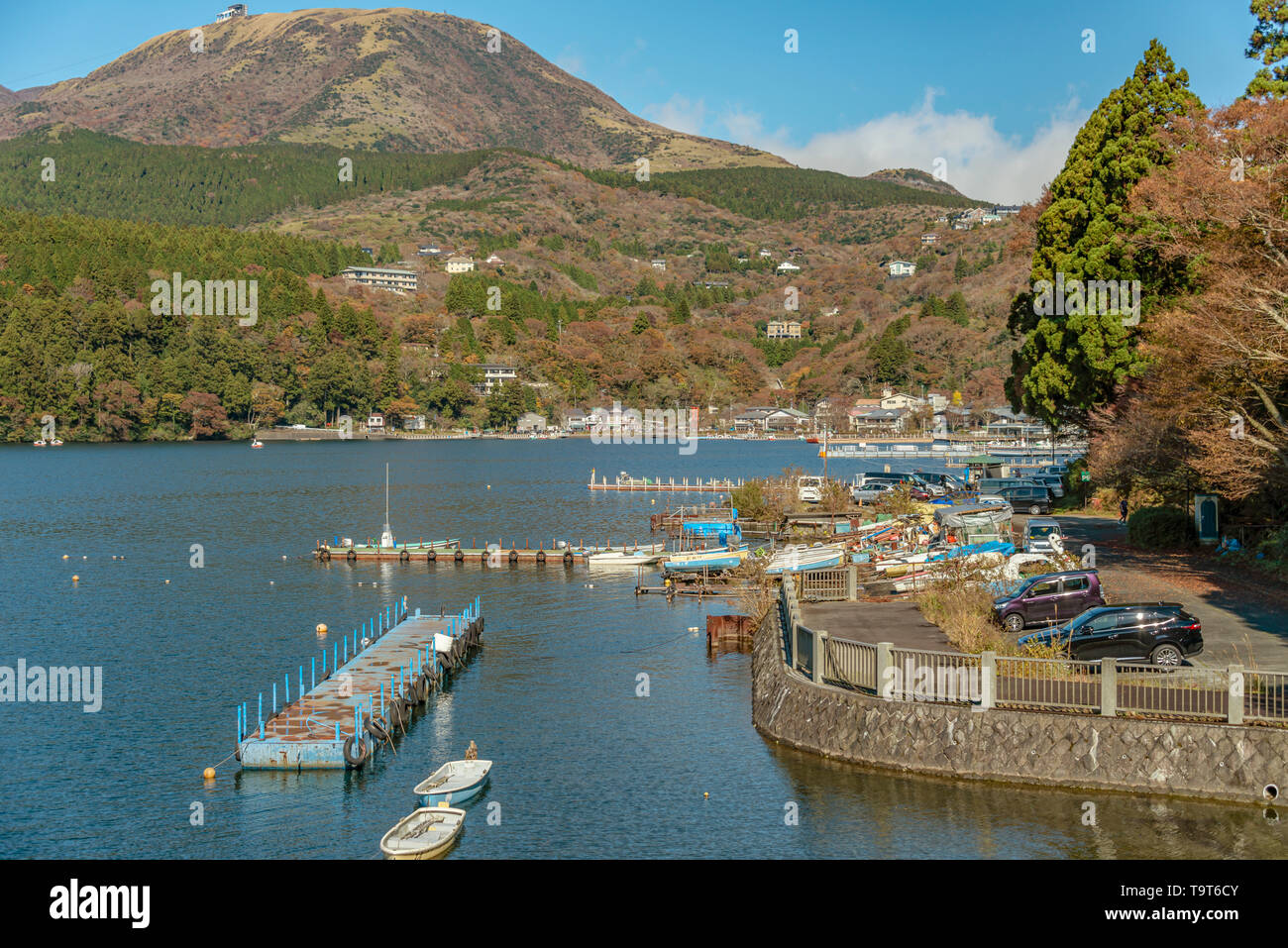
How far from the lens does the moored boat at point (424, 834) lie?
24234 mm

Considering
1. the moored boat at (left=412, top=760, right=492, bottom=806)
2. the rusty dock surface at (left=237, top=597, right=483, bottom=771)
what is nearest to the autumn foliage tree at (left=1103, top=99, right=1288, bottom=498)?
the moored boat at (left=412, top=760, right=492, bottom=806)

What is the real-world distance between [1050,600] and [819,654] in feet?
31.0

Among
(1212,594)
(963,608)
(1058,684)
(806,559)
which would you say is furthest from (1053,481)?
(1058,684)

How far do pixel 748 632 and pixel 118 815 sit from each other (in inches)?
974

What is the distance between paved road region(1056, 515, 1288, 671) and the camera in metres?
29.6

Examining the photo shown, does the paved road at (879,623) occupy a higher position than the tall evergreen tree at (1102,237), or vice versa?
the tall evergreen tree at (1102,237)

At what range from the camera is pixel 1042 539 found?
47.0 meters

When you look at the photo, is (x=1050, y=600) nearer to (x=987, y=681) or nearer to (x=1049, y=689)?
(x=1049, y=689)

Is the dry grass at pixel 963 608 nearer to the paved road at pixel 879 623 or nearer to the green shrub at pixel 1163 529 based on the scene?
the paved road at pixel 879 623

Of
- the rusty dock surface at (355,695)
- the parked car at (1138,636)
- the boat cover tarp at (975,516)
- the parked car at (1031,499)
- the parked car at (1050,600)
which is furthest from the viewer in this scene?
the parked car at (1031,499)


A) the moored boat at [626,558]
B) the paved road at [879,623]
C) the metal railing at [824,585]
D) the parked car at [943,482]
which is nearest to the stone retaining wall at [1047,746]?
the paved road at [879,623]

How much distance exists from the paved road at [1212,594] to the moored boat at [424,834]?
1847 centimetres

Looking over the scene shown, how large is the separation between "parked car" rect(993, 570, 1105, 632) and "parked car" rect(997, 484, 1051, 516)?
33287 millimetres

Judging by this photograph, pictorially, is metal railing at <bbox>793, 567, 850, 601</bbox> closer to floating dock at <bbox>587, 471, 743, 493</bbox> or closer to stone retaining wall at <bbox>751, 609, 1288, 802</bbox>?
stone retaining wall at <bbox>751, 609, 1288, 802</bbox>
